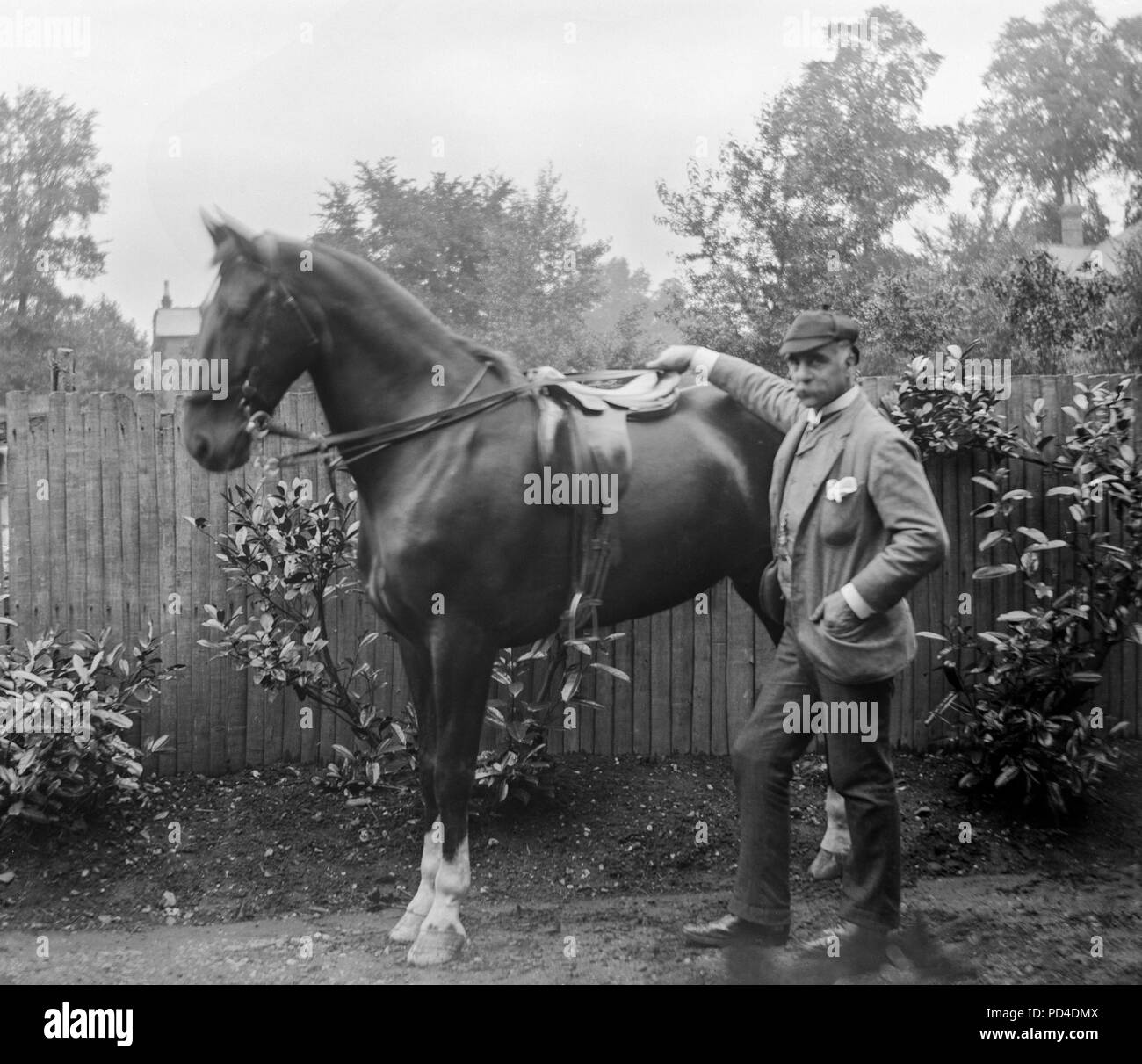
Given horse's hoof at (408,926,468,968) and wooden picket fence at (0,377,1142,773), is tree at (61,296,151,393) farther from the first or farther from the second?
horse's hoof at (408,926,468,968)

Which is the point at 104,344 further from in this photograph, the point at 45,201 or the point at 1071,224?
the point at 1071,224

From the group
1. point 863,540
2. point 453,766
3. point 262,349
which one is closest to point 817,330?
point 863,540

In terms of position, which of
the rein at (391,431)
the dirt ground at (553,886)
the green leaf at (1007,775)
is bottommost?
the dirt ground at (553,886)

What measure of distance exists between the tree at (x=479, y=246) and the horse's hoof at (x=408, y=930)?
2955 millimetres

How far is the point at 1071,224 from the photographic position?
9266 mm

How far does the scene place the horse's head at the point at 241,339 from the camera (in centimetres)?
328

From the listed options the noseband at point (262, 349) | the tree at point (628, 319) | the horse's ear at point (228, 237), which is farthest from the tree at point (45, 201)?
the tree at point (628, 319)

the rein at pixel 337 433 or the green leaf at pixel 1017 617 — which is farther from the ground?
the rein at pixel 337 433

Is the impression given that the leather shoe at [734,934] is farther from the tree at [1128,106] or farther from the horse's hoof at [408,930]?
the tree at [1128,106]

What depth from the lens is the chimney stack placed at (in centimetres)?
866

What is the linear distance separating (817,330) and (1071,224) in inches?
300

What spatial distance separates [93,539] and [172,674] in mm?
845

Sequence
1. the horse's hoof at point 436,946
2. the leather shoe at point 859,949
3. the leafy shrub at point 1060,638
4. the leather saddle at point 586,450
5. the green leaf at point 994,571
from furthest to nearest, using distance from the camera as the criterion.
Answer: the green leaf at point 994,571, the leafy shrub at point 1060,638, the leather saddle at point 586,450, the horse's hoof at point 436,946, the leather shoe at point 859,949
